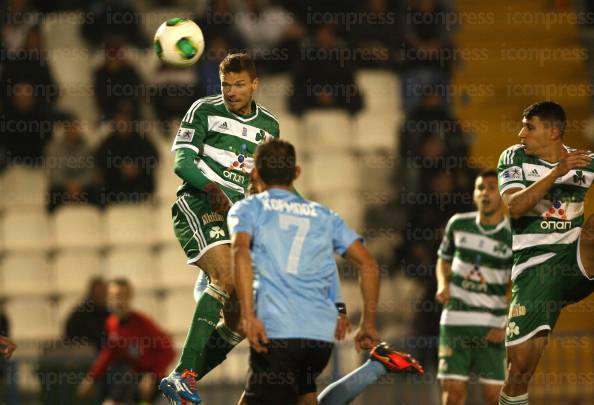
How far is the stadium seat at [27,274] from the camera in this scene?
14.5 meters

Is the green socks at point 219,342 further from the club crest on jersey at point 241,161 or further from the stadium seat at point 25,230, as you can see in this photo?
the stadium seat at point 25,230

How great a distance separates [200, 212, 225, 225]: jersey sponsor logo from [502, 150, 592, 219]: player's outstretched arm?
193cm

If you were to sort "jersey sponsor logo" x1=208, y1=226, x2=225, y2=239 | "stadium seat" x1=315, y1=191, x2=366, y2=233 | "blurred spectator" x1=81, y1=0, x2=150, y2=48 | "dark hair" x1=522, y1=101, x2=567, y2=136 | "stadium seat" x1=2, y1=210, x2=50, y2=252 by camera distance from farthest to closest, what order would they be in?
1. "blurred spectator" x1=81, y1=0, x2=150, y2=48
2. "stadium seat" x1=2, y1=210, x2=50, y2=252
3. "stadium seat" x1=315, y1=191, x2=366, y2=233
4. "dark hair" x1=522, y1=101, x2=567, y2=136
5. "jersey sponsor logo" x1=208, y1=226, x2=225, y2=239

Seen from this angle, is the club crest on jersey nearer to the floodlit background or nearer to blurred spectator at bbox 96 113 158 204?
the floodlit background

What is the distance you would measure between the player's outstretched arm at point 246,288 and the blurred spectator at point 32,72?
28.6 feet

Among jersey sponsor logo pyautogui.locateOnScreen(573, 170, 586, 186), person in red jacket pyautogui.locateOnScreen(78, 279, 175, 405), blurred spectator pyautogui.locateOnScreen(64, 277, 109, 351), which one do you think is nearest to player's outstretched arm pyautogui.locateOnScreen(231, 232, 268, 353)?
jersey sponsor logo pyautogui.locateOnScreen(573, 170, 586, 186)

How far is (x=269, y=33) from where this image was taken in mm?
15508

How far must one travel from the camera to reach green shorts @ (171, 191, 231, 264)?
8.12 metres

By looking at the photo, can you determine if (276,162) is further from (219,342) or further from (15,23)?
(15,23)

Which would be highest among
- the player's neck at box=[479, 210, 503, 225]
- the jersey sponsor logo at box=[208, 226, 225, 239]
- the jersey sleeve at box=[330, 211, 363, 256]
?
the jersey sleeve at box=[330, 211, 363, 256]

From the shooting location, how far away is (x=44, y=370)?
12.4 m

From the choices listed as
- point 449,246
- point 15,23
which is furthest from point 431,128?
point 15,23

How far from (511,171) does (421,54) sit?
7.02 meters

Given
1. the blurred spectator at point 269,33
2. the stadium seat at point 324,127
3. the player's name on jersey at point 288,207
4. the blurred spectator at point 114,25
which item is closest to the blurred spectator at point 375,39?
the blurred spectator at point 269,33
